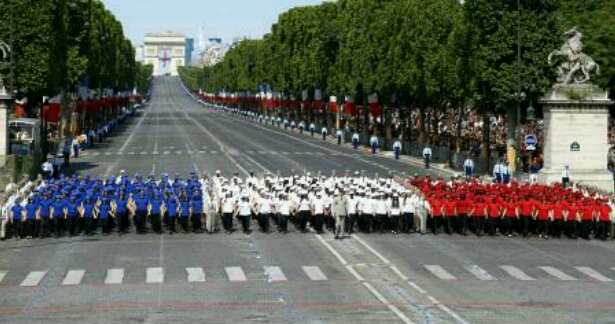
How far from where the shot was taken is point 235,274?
109ft

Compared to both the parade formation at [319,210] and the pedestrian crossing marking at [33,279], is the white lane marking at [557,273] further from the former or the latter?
the pedestrian crossing marking at [33,279]

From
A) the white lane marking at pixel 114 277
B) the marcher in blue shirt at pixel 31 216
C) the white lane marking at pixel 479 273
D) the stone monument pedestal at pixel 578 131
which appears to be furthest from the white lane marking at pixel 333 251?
the stone monument pedestal at pixel 578 131

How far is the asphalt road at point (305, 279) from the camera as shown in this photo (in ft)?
88.6

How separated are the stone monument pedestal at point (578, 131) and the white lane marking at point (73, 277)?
30517 millimetres

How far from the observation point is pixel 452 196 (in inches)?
1711

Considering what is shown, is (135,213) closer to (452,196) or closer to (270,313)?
(452,196)

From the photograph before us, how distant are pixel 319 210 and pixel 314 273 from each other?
9977 mm

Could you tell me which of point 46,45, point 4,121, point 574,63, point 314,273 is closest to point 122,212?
point 314,273

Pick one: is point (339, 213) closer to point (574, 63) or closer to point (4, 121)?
point (574, 63)

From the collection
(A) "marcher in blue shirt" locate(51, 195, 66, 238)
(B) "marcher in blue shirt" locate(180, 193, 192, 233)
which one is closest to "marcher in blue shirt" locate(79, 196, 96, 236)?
(A) "marcher in blue shirt" locate(51, 195, 66, 238)

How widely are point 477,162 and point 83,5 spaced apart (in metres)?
44.2

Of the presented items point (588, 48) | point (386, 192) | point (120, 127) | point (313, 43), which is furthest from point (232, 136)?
point (386, 192)

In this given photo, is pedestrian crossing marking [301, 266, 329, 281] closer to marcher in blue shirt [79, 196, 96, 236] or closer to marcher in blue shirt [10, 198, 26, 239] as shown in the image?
marcher in blue shirt [79, 196, 96, 236]

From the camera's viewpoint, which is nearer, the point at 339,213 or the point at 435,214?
the point at 339,213
